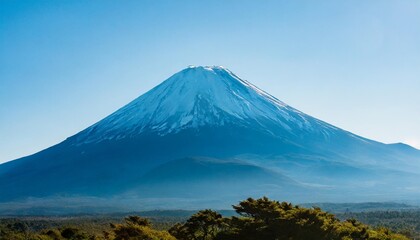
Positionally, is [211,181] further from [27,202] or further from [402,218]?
[402,218]

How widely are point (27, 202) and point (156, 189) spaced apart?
119 ft

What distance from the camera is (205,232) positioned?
34594 mm

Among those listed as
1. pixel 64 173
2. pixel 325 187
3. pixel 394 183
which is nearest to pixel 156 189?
pixel 64 173

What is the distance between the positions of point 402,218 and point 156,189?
4044 inches

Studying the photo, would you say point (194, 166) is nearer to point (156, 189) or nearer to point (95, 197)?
point (156, 189)

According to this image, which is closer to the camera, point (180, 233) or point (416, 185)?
point (180, 233)

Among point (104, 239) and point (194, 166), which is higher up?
point (194, 166)

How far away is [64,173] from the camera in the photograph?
194m

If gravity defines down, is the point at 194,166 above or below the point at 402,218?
above

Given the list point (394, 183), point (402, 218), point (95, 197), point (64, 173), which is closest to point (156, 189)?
point (95, 197)

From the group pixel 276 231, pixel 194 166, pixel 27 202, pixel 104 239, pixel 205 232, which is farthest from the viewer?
pixel 194 166

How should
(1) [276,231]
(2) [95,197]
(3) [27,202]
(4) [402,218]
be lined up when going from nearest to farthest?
(1) [276,231] < (4) [402,218] < (3) [27,202] < (2) [95,197]

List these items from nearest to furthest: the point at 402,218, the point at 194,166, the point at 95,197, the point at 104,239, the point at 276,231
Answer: the point at 276,231 < the point at 104,239 < the point at 402,218 < the point at 95,197 < the point at 194,166

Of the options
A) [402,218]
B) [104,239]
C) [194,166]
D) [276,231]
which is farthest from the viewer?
[194,166]
